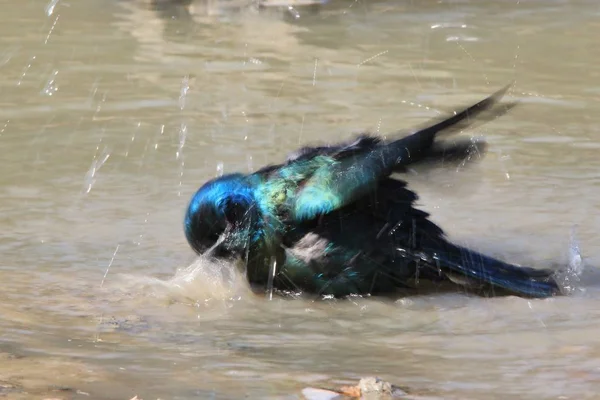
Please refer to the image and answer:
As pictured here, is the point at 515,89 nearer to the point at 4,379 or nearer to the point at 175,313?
the point at 175,313

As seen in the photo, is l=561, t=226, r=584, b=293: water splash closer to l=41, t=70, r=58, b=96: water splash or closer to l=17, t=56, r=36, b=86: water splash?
l=41, t=70, r=58, b=96: water splash

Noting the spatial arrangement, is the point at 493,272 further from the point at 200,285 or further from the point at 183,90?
the point at 183,90

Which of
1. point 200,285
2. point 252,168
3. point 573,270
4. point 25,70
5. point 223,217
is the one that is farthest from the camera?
point 25,70

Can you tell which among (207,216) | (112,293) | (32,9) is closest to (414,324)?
(207,216)

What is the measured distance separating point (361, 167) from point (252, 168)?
2.44 m

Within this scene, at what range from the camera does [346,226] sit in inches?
193

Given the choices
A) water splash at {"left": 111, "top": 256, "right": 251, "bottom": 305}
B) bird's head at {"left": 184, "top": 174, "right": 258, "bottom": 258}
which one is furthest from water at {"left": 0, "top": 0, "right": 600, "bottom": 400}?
bird's head at {"left": 184, "top": 174, "right": 258, "bottom": 258}

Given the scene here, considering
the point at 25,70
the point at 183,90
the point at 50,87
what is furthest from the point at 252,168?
the point at 25,70

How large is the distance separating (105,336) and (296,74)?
582 centimetres

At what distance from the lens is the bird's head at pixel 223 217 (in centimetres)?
487

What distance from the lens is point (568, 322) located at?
4691mm

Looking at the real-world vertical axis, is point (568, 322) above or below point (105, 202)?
above

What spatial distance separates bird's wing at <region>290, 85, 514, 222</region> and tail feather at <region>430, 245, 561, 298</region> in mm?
Result: 434

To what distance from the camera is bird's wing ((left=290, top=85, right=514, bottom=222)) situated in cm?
483
